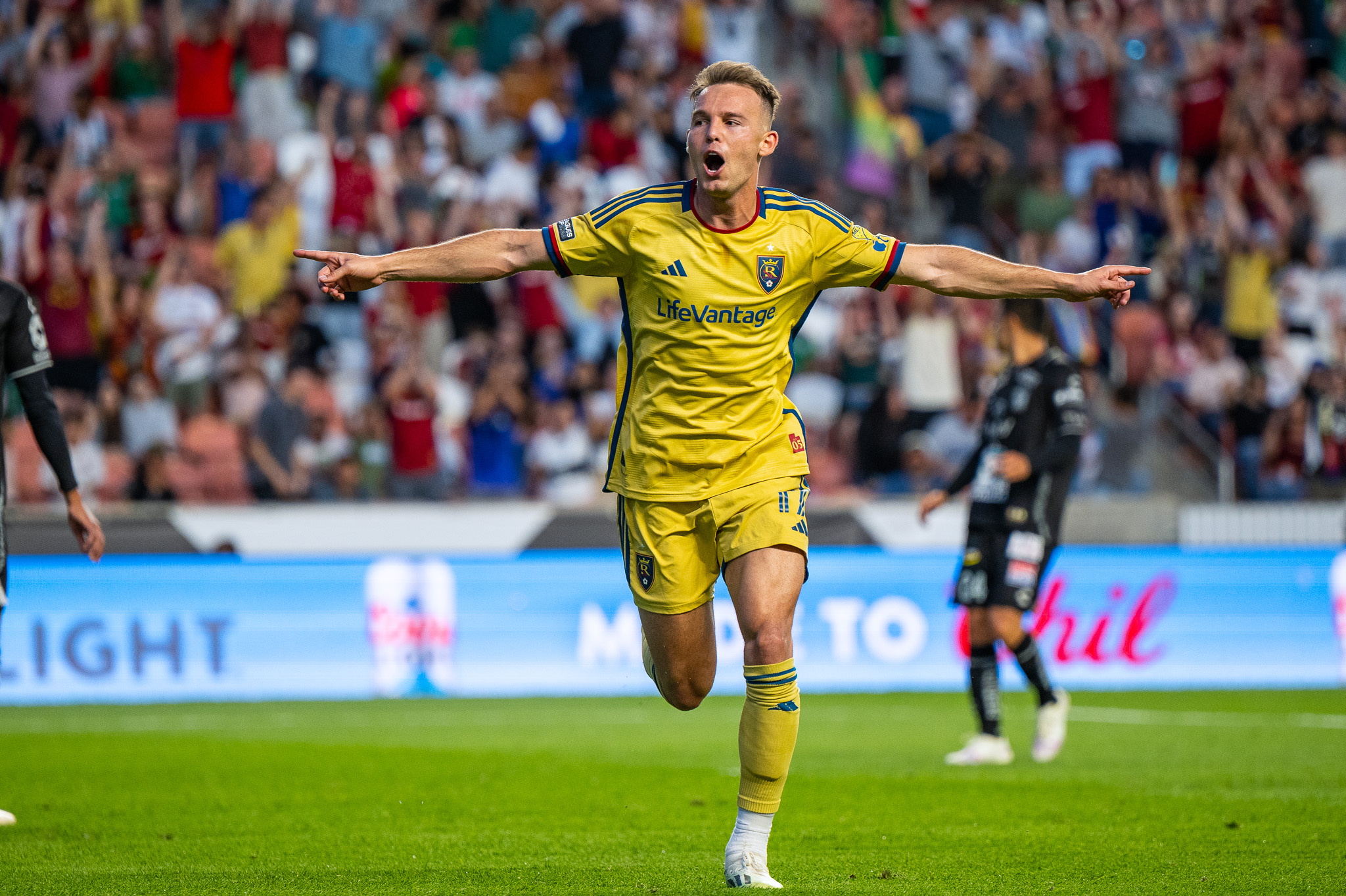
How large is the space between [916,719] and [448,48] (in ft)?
37.0

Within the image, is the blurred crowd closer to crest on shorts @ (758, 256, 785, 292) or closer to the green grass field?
the green grass field

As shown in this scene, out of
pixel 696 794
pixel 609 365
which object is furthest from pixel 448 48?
pixel 696 794

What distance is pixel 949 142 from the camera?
20.3 meters

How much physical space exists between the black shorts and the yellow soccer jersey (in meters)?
3.88

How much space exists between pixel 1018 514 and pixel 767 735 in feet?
14.2

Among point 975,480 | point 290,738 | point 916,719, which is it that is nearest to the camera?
point 975,480

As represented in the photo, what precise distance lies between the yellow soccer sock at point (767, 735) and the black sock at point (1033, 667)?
427 centimetres

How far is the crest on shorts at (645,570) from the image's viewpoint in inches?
235

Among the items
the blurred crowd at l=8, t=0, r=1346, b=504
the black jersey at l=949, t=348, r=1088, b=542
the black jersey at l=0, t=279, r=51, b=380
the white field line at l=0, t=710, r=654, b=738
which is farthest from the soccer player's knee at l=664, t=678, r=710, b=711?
the blurred crowd at l=8, t=0, r=1346, b=504

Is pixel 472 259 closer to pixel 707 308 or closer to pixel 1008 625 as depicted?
pixel 707 308

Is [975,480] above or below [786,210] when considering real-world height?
below

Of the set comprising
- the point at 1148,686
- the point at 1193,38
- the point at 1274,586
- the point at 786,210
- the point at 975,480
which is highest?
the point at 1193,38

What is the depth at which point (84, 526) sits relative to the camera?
7.29 m

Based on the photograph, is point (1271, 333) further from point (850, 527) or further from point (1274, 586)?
point (850, 527)
